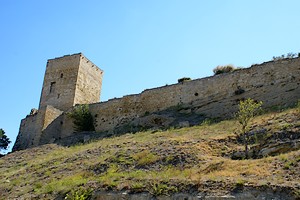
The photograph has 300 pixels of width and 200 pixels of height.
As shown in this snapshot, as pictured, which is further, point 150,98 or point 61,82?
point 61,82

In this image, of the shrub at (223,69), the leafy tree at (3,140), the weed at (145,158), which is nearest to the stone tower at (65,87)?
the leafy tree at (3,140)

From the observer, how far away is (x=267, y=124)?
563 inches

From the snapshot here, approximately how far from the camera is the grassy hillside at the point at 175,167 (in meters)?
9.14

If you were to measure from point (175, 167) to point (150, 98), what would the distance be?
12879 mm

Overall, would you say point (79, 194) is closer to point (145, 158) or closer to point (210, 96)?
point (145, 158)

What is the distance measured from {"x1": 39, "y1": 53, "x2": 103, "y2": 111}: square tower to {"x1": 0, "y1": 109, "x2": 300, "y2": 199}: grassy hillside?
10747mm

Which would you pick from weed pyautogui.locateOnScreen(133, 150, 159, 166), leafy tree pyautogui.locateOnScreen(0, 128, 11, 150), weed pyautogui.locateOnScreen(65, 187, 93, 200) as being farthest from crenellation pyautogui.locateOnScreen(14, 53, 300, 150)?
weed pyautogui.locateOnScreen(65, 187, 93, 200)

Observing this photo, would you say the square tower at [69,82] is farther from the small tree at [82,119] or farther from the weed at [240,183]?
the weed at [240,183]

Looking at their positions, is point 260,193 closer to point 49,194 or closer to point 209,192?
point 209,192

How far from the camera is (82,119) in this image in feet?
83.6

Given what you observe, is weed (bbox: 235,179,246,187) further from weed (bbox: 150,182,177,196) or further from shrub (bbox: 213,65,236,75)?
shrub (bbox: 213,65,236,75)

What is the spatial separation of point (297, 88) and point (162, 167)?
10081 mm

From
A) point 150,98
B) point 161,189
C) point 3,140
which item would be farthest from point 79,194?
point 3,140

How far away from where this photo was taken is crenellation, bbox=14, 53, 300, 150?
19.4 meters
